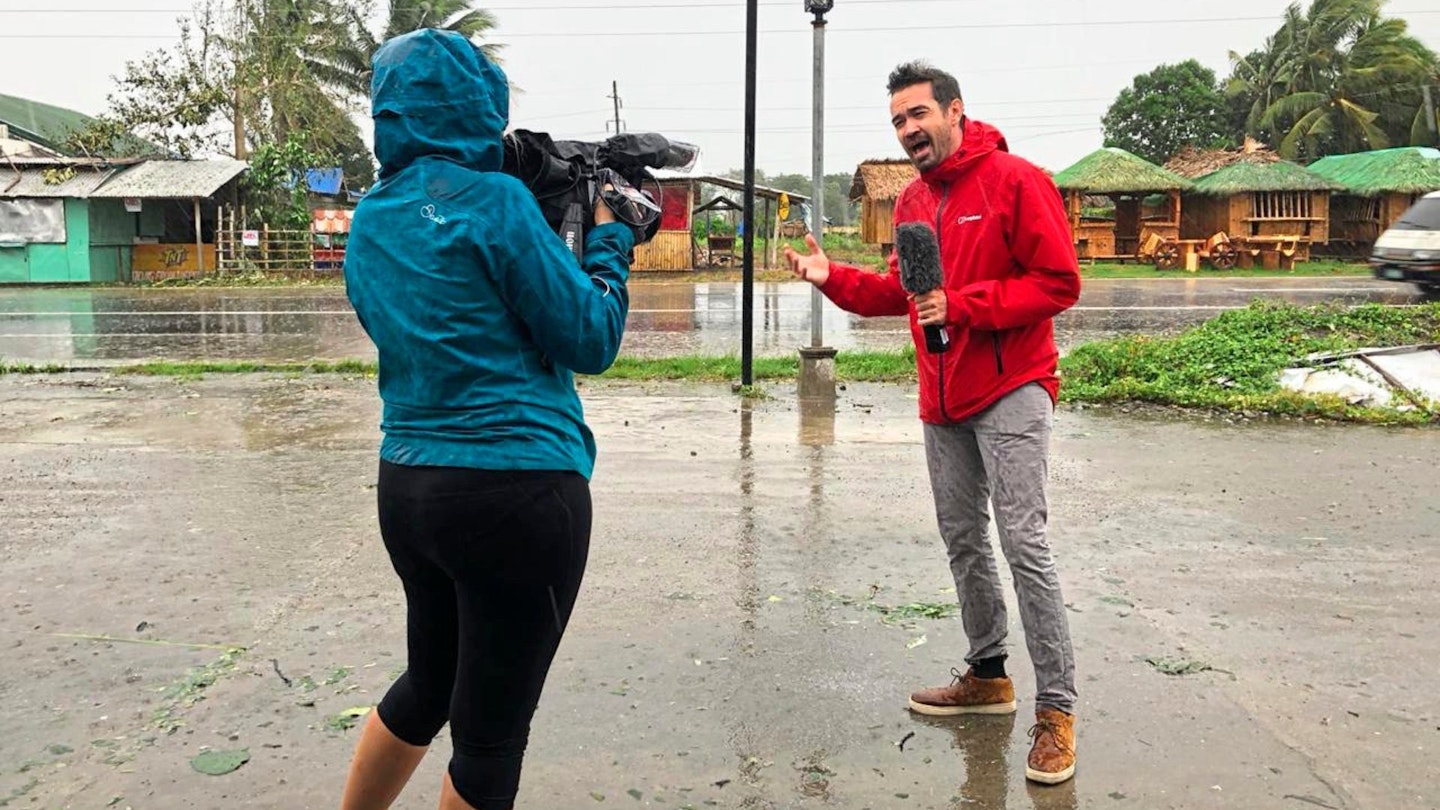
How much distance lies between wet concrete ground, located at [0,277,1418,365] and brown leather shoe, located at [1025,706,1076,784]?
10.1 metres

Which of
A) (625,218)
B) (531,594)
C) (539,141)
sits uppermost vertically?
(539,141)

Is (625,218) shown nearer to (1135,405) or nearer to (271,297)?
(1135,405)

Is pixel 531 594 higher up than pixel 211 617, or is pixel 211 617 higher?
pixel 531 594

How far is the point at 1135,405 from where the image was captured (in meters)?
8.84

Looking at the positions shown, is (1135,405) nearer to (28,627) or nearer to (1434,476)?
(1434,476)

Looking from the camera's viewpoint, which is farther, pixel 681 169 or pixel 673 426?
pixel 673 426

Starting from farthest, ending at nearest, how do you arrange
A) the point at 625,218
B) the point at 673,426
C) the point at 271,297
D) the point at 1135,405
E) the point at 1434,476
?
the point at 271,297 → the point at 1135,405 → the point at 673,426 → the point at 1434,476 → the point at 625,218

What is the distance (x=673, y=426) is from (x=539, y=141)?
5823 mm

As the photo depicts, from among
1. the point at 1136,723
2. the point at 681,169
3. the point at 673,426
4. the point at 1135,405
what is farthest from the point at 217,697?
the point at 1135,405

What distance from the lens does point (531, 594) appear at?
2.25 meters

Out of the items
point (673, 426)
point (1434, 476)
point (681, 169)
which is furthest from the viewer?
point (673, 426)

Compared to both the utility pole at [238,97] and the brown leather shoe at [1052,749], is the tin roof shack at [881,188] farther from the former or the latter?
the brown leather shoe at [1052,749]

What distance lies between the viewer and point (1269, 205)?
110 feet

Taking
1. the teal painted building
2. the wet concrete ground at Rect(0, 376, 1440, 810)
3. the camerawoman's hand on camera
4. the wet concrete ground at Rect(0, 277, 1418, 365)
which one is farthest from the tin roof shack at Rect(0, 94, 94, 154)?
the camerawoman's hand on camera
